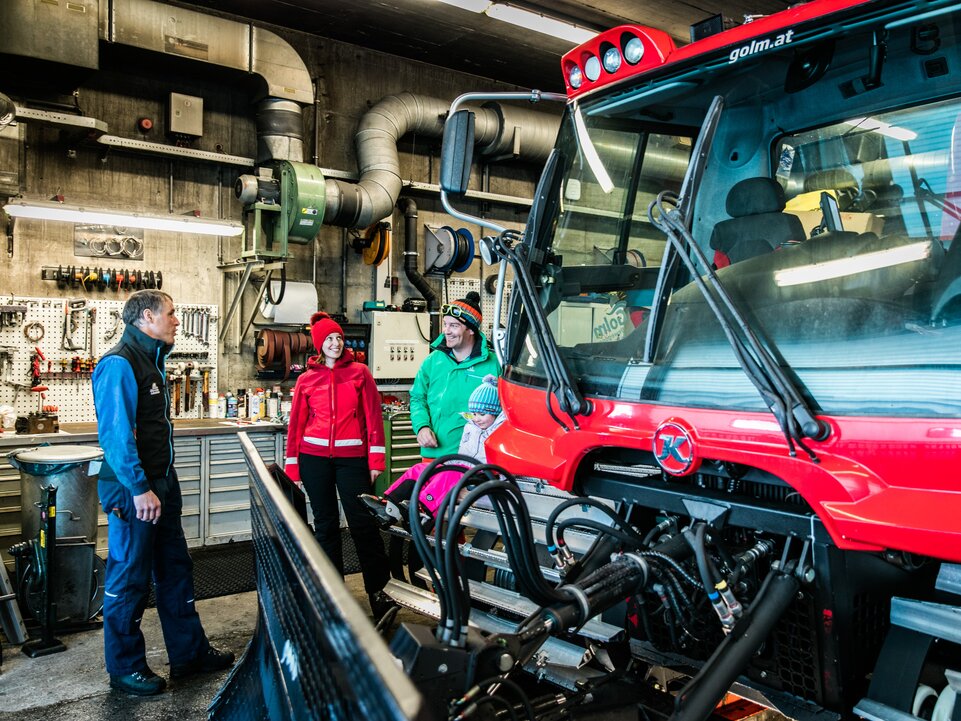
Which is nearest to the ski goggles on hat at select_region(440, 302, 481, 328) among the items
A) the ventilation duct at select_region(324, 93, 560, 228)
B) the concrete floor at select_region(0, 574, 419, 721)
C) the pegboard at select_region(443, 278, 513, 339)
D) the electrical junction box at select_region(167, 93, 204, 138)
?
the concrete floor at select_region(0, 574, 419, 721)

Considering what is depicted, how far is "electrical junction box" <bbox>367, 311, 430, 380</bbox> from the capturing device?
25.3ft

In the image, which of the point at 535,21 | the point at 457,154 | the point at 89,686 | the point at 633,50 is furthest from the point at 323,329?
the point at 535,21

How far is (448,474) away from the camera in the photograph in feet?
12.1

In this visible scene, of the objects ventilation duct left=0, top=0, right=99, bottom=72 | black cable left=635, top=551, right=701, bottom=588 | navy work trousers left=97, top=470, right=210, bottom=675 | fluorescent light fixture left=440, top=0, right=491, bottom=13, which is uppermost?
fluorescent light fixture left=440, top=0, right=491, bottom=13

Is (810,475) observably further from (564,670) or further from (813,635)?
(564,670)

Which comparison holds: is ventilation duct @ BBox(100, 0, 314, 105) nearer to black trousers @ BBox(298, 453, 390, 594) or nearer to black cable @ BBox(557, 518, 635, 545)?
black trousers @ BBox(298, 453, 390, 594)

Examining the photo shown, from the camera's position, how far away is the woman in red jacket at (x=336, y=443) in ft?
16.1

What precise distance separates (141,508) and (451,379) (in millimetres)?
1862

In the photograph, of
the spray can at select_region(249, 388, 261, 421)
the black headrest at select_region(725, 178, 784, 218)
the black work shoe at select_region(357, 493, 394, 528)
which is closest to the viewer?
the black headrest at select_region(725, 178, 784, 218)

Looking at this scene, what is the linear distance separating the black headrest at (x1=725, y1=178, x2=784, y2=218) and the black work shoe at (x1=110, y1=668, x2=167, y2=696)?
3.41 meters

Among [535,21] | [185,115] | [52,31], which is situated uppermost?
[535,21]

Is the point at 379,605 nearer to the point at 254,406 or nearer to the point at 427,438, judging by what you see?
the point at 427,438

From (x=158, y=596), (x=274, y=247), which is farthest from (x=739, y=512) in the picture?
(x=274, y=247)

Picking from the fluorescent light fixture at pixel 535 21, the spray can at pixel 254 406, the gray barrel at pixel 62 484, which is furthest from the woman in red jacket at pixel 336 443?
the fluorescent light fixture at pixel 535 21
